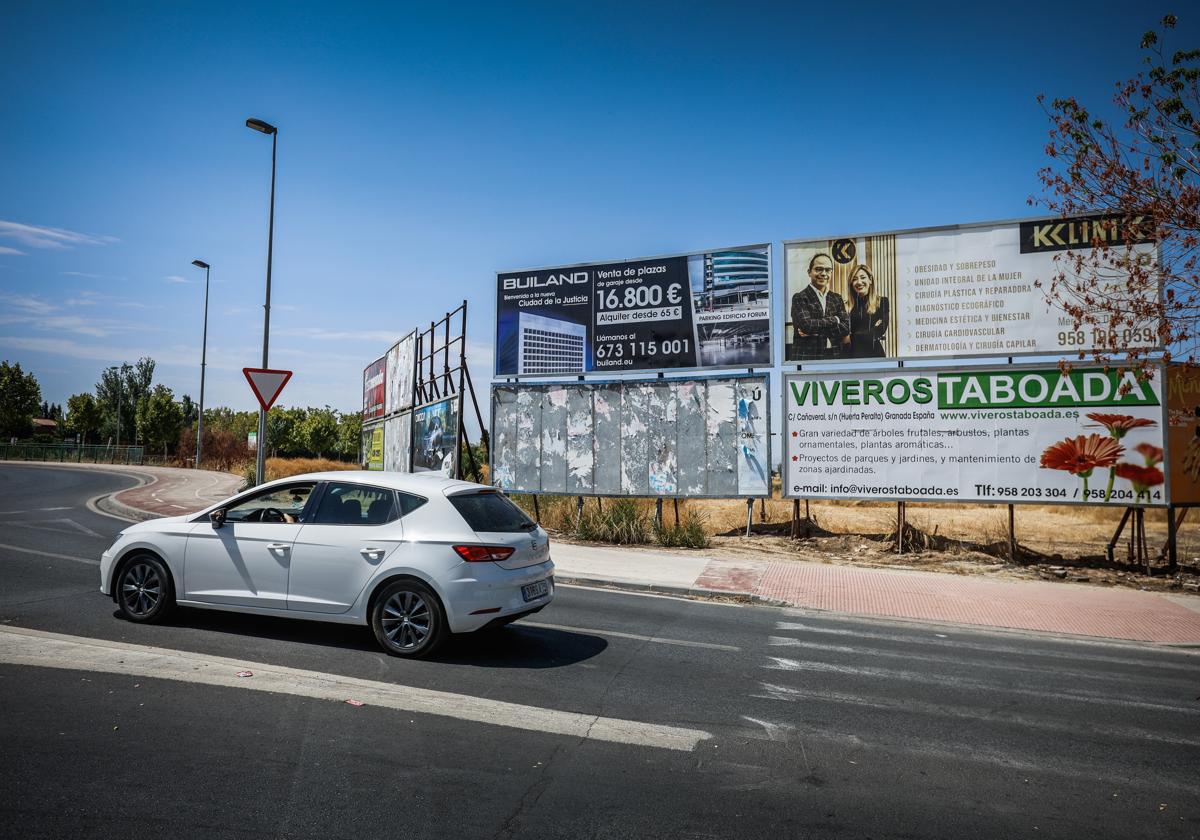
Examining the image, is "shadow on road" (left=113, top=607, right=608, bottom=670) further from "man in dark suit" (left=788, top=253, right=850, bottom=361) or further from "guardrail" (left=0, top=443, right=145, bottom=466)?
"guardrail" (left=0, top=443, right=145, bottom=466)

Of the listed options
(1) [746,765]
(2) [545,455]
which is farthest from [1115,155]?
(2) [545,455]

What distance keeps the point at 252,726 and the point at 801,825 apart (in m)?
3.33

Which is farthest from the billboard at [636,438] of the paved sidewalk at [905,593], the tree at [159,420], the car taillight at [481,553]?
the tree at [159,420]

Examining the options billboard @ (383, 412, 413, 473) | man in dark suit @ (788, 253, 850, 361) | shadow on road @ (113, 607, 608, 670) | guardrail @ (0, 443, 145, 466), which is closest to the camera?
shadow on road @ (113, 607, 608, 670)

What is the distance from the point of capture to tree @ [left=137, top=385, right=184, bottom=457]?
226 ft

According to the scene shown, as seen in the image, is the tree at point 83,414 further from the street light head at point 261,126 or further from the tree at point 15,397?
the street light head at point 261,126

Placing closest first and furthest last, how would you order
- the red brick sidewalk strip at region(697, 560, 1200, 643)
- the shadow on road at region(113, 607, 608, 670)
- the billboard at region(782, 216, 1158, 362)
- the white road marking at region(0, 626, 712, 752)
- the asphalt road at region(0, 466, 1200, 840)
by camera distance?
the asphalt road at region(0, 466, 1200, 840), the white road marking at region(0, 626, 712, 752), the shadow on road at region(113, 607, 608, 670), the red brick sidewalk strip at region(697, 560, 1200, 643), the billboard at region(782, 216, 1158, 362)

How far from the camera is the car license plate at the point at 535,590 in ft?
22.2

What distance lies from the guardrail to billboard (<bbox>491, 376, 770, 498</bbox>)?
58.3 meters

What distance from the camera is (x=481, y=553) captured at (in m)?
6.46

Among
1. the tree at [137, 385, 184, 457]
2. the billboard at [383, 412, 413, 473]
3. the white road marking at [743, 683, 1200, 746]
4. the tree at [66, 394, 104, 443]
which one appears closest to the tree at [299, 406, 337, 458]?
the tree at [137, 385, 184, 457]

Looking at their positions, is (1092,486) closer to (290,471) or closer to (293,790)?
(293,790)

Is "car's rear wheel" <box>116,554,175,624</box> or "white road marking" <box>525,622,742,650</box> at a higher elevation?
"car's rear wheel" <box>116,554,175,624</box>

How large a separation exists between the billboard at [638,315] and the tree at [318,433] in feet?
225
